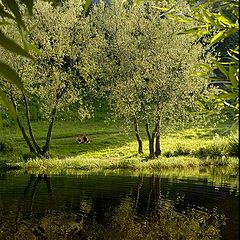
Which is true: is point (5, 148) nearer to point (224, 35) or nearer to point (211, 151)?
point (211, 151)

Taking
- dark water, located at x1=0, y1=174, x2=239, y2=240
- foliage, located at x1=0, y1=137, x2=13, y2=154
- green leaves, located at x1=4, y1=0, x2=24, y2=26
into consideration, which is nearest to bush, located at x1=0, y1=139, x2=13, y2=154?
foliage, located at x1=0, y1=137, x2=13, y2=154

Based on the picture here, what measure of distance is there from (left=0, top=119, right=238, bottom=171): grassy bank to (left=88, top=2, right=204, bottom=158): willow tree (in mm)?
3308

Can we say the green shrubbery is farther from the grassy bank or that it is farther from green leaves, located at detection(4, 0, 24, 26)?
green leaves, located at detection(4, 0, 24, 26)

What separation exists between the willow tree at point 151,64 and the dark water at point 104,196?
475 inches

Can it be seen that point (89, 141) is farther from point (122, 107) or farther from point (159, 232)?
point (159, 232)

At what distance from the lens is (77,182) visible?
84.8ft

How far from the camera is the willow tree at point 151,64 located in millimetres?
38375

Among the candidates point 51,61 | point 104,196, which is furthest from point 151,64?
point 104,196

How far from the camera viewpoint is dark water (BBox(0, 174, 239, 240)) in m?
18.4

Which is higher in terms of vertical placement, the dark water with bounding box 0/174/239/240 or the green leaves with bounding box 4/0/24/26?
the green leaves with bounding box 4/0/24/26

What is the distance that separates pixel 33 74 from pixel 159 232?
971 inches

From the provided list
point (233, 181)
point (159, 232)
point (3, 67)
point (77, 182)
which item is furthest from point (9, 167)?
point (3, 67)

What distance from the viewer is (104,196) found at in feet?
71.9

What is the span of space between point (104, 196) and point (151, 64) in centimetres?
1912
